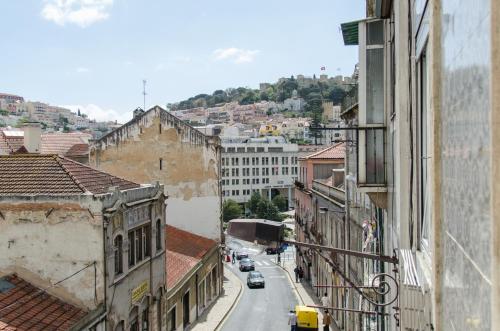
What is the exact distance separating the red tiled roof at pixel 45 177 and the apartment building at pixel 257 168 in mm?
84310

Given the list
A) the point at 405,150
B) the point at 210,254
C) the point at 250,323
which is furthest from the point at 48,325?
the point at 210,254

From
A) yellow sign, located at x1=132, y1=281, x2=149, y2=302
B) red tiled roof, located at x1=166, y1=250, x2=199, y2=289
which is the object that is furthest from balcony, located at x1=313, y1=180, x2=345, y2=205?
yellow sign, located at x1=132, y1=281, x2=149, y2=302

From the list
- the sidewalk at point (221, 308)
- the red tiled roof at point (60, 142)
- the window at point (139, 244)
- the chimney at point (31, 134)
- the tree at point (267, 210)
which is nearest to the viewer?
the window at point (139, 244)

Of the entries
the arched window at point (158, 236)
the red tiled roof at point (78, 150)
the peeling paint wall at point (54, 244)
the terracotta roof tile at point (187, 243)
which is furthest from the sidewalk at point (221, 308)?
the red tiled roof at point (78, 150)

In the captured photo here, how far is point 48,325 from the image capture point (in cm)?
1415

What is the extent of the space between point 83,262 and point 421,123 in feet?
41.4

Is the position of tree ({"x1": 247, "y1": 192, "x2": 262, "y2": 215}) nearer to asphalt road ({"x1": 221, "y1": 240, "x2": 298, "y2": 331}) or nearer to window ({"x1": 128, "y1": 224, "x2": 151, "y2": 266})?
asphalt road ({"x1": 221, "y1": 240, "x2": 298, "y2": 331})

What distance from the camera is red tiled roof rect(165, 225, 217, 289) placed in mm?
27078

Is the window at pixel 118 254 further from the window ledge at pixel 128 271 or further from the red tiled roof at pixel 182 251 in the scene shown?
the red tiled roof at pixel 182 251

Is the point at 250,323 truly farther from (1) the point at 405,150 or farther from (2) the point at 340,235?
(1) the point at 405,150

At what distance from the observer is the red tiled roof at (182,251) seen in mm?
27078

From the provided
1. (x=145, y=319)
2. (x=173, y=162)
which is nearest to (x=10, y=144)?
(x=173, y=162)

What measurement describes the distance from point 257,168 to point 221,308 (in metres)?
75.5

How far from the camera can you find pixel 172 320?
25547 mm
